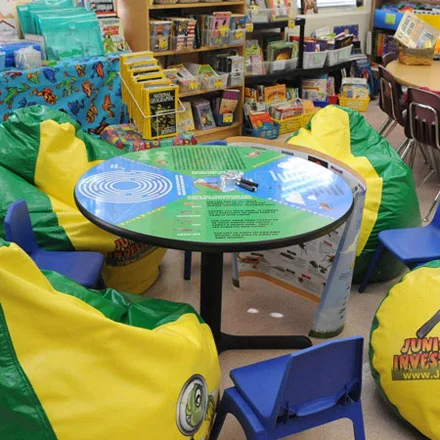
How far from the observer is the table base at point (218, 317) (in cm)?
253

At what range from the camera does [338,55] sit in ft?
21.1

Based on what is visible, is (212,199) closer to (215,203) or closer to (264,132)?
(215,203)

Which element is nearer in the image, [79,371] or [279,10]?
[79,371]

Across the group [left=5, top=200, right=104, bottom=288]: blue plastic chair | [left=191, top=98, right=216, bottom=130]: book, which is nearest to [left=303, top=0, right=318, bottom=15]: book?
[left=191, top=98, right=216, bottom=130]: book

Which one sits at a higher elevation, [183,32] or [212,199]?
[183,32]

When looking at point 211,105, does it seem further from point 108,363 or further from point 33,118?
point 108,363

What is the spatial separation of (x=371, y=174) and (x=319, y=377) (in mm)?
1770

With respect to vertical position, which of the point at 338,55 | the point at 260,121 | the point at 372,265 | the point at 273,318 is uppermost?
the point at 338,55

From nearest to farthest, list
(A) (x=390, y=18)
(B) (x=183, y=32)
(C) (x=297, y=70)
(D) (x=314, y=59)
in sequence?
1. (B) (x=183, y=32)
2. (C) (x=297, y=70)
3. (D) (x=314, y=59)
4. (A) (x=390, y=18)

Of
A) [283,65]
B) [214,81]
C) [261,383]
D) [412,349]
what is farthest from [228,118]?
[261,383]

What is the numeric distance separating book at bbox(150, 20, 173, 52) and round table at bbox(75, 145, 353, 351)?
204 cm

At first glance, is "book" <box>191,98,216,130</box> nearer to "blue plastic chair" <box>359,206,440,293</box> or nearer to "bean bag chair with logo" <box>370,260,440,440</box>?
"blue plastic chair" <box>359,206,440,293</box>

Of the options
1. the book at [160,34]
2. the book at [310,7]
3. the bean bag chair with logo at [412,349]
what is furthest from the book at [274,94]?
the bean bag chair with logo at [412,349]

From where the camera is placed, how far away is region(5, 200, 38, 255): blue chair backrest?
2328 mm
